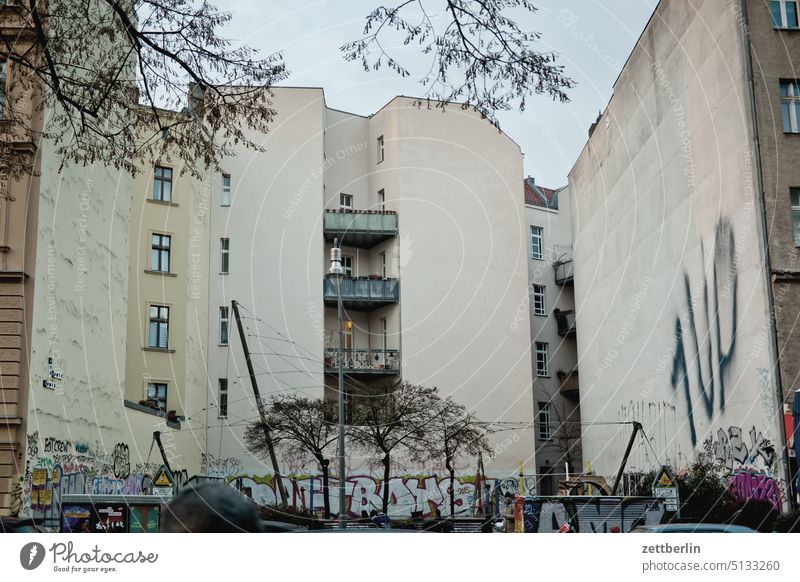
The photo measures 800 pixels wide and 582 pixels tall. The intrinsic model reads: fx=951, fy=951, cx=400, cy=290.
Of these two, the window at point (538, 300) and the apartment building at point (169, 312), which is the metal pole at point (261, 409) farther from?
the window at point (538, 300)

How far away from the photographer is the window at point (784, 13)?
13445 mm

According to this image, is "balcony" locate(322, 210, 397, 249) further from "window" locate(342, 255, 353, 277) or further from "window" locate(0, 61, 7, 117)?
"window" locate(0, 61, 7, 117)

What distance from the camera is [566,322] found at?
74.0ft

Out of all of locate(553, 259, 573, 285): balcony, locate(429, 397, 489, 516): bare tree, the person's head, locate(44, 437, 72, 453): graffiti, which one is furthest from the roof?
the person's head

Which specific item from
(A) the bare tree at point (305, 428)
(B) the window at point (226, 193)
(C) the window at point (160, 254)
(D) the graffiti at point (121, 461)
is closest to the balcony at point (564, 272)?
(A) the bare tree at point (305, 428)

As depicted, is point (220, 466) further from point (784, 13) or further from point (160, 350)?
point (784, 13)

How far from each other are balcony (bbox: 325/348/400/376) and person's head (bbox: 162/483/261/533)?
1013cm

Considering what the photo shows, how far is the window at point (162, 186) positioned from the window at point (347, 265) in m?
4.39

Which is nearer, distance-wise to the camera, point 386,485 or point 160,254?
point 386,485

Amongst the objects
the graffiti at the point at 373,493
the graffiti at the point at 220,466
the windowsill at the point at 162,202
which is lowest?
the graffiti at the point at 373,493

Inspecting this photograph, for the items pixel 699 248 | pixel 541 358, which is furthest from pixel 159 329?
pixel 699 248

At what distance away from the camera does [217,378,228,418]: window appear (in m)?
13.7

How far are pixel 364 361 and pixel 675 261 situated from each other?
225 inches
